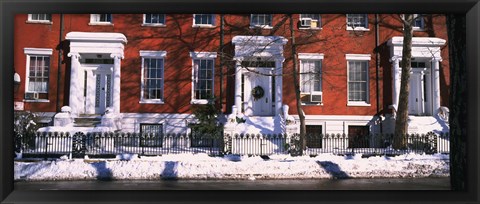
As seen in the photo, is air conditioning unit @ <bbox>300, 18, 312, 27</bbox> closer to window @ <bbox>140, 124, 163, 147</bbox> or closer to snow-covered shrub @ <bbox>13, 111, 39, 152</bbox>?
window @ <bbox>140, 124, 163, 147</bbox>

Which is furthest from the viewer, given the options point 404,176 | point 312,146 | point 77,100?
point 77,100

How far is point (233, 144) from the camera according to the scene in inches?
539

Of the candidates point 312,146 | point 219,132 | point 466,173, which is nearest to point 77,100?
point 219,132

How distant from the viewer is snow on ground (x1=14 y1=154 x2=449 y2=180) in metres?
10.1

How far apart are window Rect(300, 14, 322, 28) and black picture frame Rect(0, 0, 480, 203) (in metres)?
12.3

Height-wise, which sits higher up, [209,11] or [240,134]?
[209,11]

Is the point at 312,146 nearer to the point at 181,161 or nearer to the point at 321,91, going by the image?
the point at 321,91

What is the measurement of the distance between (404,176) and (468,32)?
6.84 metres

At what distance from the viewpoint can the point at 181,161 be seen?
11023 millimetres

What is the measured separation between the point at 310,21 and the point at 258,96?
12.5 ft

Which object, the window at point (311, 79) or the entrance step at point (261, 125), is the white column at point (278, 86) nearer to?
the entrance step at point (261, 125)

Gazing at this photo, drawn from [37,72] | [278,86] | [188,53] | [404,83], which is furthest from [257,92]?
[37,72]

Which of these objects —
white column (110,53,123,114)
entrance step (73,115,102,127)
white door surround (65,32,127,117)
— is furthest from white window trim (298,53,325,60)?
entrance step (73,115,102,127)

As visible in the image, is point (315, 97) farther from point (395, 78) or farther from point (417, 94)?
point (417, 94)
